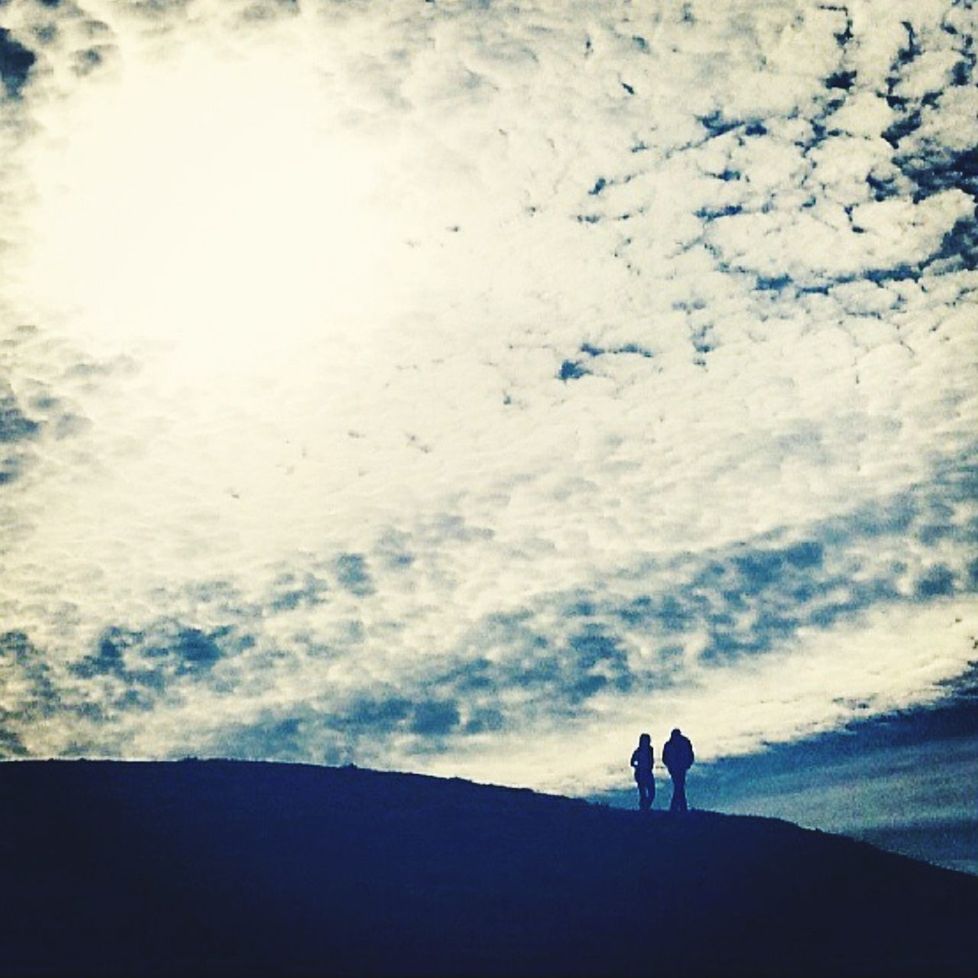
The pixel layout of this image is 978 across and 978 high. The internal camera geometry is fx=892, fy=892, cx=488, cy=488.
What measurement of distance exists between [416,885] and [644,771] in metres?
8.12

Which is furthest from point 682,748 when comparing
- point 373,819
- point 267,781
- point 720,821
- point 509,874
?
point 267,781

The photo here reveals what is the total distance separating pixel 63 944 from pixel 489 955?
271 inches

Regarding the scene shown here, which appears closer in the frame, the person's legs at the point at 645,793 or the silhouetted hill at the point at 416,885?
the silhouetted hill at the point at 416,885

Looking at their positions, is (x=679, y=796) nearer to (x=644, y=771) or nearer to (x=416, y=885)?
(x=644, y=771)

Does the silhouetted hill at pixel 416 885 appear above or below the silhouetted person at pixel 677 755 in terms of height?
below

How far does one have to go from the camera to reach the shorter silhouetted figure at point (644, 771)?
2388 cm

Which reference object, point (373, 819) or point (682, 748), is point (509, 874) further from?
point (682, 748)

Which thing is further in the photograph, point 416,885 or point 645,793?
point 645,793

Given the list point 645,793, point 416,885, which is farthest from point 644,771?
point 416,885

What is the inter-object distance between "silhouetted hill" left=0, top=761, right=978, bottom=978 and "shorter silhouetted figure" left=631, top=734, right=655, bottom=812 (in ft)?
2.43

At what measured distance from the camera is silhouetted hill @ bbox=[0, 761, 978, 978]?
15.0 meters

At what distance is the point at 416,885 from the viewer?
A: 1833cm

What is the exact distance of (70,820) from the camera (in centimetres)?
1955

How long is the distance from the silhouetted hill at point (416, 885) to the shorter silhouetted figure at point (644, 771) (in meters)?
0.74
